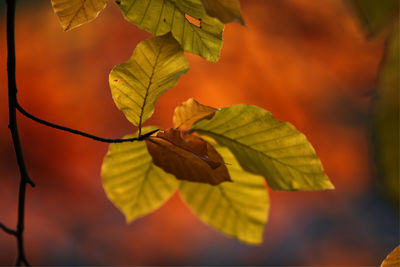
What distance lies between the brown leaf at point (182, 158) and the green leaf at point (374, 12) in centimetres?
17

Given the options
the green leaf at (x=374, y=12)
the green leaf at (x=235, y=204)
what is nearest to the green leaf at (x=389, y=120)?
the green leaf at (x=374, y=12)

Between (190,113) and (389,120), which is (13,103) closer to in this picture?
(190,113)

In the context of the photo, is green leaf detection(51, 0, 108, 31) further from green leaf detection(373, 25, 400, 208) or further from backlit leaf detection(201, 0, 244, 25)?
green leaf detection(373, 25, 400, 208)

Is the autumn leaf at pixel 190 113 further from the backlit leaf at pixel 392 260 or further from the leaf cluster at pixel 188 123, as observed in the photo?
the backlit leaf at pixel 392 260

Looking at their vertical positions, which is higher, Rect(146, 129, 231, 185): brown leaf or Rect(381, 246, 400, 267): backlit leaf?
Rect(146, 129, 231, 185): brown leaf

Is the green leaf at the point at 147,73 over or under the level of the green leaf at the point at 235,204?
over

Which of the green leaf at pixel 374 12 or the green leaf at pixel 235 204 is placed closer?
the green leaf at pixel 374 12

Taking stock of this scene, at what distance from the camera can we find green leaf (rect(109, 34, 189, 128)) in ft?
1.16

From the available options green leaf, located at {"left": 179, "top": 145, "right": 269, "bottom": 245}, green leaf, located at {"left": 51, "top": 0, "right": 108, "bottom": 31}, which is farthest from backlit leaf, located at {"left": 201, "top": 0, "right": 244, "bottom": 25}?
green leaf, located at {"left": 179, "top": 145, "right": 269, "bottom": 245}

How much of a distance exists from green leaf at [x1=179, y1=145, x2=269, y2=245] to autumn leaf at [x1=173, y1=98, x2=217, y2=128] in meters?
0.10

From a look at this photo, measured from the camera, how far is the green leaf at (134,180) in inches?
17.2

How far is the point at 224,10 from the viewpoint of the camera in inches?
11.0

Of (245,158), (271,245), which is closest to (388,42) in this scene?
(245,158)

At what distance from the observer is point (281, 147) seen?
15.1 inches
